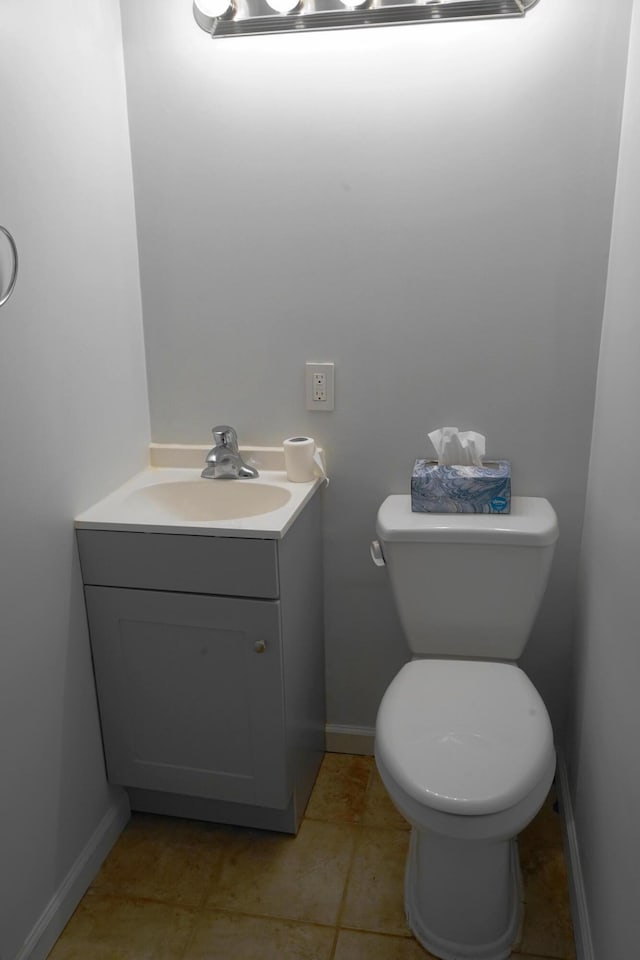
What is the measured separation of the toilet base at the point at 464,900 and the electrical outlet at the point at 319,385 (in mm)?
994

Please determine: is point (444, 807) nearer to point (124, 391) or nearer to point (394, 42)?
point (124, 391)

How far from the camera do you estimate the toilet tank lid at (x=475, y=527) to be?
1576mm

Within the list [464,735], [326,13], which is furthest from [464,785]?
[326,13]

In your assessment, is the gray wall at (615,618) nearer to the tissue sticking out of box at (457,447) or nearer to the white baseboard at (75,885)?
the tissue sticking out of box at (457,447)

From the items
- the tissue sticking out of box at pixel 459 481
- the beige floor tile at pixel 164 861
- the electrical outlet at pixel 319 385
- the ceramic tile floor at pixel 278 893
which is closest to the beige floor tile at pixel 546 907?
the ceramic tile floor at pixel 278 893

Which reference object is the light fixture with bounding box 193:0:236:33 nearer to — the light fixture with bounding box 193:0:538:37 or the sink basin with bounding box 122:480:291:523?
the light fixture with bounding box 193:0:538:37

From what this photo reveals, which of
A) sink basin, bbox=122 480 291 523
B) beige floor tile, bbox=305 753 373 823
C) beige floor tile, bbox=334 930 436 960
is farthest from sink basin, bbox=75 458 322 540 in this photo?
beige floor tile, bbox=334 930 436 960

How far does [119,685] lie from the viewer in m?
1.65

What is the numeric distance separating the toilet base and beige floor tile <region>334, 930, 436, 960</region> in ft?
0.08

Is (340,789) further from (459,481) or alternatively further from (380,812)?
(459,481)

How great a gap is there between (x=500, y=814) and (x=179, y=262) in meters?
1.41

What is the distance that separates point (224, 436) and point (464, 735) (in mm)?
882

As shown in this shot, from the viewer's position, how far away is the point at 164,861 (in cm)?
171

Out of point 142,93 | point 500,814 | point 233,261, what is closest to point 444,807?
point 500,814
